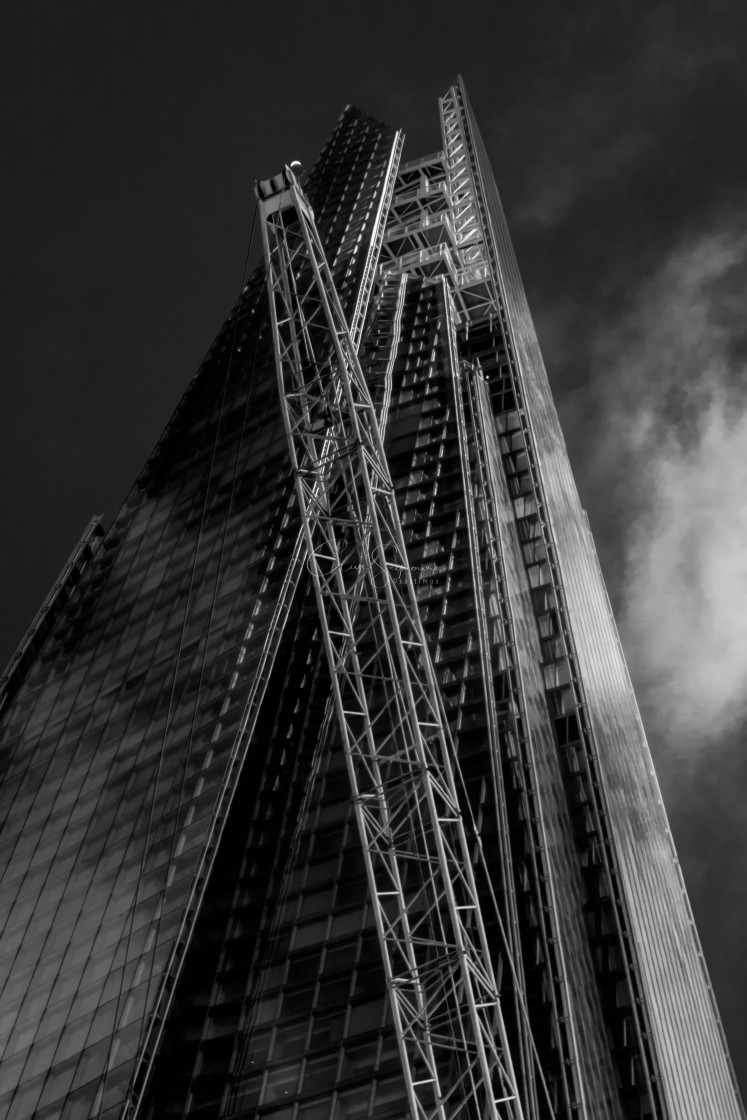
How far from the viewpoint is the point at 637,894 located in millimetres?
77188

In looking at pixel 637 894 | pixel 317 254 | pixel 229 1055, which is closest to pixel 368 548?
pixel 317 254

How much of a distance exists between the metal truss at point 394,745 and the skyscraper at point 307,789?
764 mm

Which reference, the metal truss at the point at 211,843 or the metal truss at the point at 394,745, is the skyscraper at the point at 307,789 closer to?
the metal truss at the point at 211,843

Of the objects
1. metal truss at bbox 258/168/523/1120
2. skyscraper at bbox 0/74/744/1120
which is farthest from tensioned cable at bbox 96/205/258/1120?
metal truss at bbox 258/168/523/1120

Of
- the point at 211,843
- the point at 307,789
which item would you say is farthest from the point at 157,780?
the point at 211,843

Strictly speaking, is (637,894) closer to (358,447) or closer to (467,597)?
(467,597)

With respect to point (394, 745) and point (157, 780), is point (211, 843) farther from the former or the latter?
point (394, 745)

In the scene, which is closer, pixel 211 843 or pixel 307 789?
pixel 211 843

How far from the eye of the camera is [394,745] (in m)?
49.9

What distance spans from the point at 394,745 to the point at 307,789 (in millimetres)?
22210

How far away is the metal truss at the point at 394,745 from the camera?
4519cm

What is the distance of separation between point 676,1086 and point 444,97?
8795 cm

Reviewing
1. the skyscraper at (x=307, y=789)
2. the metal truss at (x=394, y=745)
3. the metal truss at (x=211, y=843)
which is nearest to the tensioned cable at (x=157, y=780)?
the skyscraper at (x=307, y=789)

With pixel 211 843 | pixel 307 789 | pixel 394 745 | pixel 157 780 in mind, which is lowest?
pixel 394 745
